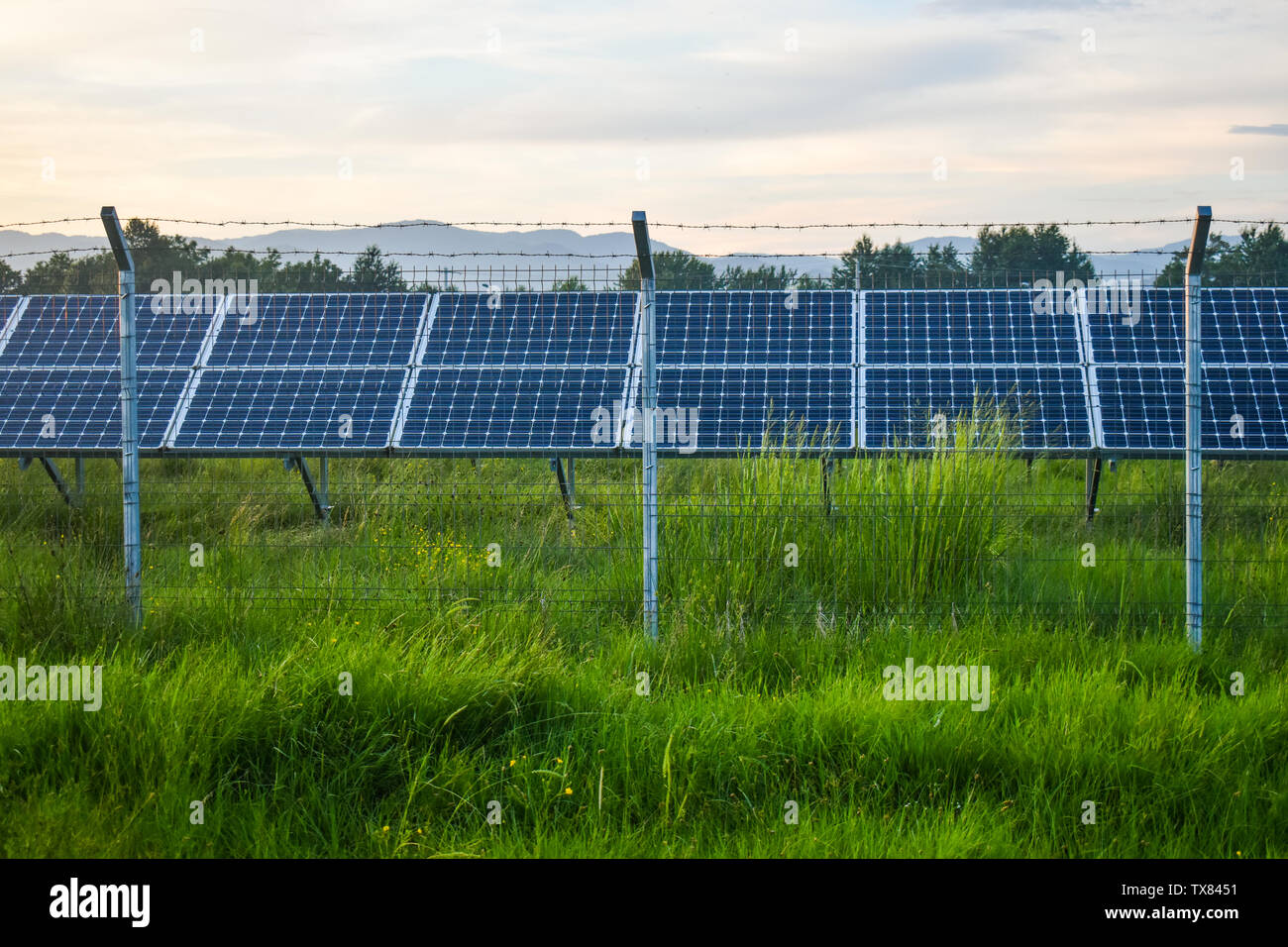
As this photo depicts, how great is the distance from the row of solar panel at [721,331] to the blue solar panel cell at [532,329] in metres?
0.02

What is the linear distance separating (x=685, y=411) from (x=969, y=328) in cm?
302

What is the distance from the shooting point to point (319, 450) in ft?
30.1

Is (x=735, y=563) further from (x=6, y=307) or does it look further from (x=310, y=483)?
(x=6, y=307)

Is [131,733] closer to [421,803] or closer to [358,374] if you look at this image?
[421,803]

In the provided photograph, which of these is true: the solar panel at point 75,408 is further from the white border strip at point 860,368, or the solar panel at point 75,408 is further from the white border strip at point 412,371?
the white border strip at point 860,368

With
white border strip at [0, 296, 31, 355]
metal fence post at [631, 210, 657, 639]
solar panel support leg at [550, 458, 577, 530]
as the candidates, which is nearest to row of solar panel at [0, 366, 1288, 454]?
solar panel support leg at [550, 458, 577, 530]

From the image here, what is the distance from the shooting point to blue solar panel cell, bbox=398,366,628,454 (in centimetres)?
881

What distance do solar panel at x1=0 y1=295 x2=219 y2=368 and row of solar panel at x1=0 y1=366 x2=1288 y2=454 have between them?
1.00 metres

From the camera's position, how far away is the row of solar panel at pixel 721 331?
9.82 meters

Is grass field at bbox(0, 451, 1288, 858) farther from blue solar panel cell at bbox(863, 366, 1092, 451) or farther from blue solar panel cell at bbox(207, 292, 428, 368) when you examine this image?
blue solar panel cell at bbox(207, 292, 428, 368)

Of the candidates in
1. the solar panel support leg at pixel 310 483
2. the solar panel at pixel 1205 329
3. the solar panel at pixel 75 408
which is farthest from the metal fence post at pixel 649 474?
the solar panel at pixel 75 408

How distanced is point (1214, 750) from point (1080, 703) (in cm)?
61

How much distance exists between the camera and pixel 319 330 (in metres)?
10.8
